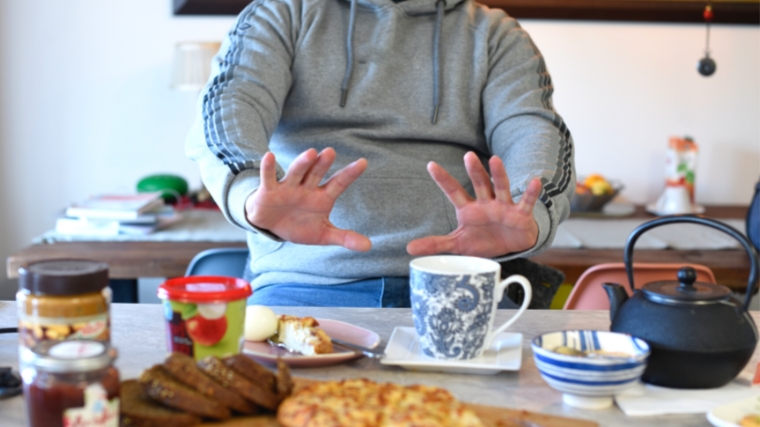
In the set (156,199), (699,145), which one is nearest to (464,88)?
(156,199)

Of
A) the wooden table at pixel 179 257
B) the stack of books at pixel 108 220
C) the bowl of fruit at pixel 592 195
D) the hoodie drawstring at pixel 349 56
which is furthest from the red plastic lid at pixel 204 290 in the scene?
the bowl of fruit at pixel 592 195

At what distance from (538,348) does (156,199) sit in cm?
163

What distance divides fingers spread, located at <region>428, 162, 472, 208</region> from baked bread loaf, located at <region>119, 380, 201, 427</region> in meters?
0.45

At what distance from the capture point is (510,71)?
4.45ft

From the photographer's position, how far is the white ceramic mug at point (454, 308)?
726 millimetres

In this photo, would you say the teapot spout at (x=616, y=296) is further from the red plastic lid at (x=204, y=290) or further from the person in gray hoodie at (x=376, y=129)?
the red plastic lid at (x=204, y=290)

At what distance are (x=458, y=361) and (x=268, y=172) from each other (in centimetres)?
33

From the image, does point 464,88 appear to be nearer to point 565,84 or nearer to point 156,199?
point 156,199

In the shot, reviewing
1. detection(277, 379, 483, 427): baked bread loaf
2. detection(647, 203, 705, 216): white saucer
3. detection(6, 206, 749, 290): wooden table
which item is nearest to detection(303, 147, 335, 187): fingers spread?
detection(277, 379, 483, 427): baked bread loaf

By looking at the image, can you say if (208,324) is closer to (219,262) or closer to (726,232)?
(726,232)

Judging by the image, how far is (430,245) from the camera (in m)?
0.96

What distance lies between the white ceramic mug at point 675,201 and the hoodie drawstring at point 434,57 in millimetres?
1334

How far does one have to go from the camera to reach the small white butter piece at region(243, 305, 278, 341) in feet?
2.63

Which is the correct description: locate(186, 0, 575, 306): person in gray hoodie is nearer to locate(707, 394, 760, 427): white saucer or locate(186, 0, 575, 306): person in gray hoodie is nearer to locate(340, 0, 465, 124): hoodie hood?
locate(340, 0, 465, 124): hoodie hood
